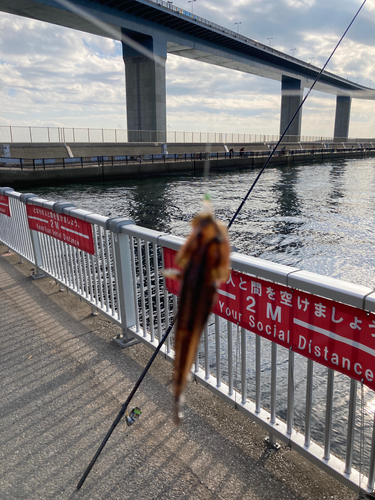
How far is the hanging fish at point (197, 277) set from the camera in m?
0.43

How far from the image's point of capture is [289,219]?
17406mm

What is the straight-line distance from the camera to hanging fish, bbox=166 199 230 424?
426mm

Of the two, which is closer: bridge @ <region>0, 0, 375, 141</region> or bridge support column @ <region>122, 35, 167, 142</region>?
bridge @ <region>0, 0, 375, 141</region>

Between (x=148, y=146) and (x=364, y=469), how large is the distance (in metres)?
47.5

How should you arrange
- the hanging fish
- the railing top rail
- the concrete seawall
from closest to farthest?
the hanging fish < the railing top rail < the concrete seawall

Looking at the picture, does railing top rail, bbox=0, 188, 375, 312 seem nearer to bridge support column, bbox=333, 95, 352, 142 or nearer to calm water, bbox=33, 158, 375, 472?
calm water, bbox=33, 158, 375, 472

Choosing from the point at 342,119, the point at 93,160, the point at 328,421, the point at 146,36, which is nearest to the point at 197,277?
the point at 328,421

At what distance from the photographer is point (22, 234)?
7594 millimetres

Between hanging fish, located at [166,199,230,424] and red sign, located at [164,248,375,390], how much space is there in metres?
2.01

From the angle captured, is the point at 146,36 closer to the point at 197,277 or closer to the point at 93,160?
the point at 93,160

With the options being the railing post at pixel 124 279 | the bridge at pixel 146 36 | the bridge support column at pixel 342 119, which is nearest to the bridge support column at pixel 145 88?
the bridge at pixel 146 36

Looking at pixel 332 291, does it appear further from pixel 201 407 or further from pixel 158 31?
pixel 158 31

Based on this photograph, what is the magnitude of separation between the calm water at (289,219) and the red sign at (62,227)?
1.84 m

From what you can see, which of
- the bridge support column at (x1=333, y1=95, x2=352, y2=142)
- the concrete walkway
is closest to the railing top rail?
the concrete walkway
